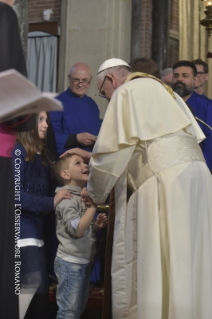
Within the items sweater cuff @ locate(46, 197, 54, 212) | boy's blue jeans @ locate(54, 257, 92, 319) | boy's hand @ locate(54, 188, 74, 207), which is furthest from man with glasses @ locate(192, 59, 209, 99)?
boy's blue jeans @ locate(54, 257, 92, 319)

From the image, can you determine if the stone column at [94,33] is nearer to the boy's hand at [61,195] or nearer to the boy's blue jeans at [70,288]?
the boy's hand at [61,195]

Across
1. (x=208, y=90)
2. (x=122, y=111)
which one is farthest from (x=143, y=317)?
(x=208, y=90)

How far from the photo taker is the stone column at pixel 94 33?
8.59 meters

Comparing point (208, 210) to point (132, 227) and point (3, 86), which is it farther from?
point (3, 86)

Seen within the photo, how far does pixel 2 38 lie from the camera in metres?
2.28

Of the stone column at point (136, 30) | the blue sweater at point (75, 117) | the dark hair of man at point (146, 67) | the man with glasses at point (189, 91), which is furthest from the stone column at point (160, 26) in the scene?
the dark hair of man at point (146, 67)

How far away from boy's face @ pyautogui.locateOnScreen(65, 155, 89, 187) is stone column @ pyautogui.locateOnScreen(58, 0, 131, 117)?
173 inches

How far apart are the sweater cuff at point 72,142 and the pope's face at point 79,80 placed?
26.4 inches

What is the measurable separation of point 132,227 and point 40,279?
0.85 m

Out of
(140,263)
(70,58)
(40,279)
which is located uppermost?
(70,58)

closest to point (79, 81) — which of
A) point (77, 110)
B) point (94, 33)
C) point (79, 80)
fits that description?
point (79, 80)

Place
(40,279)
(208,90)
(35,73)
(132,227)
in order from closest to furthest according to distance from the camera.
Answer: (132,227), (40,279), (208,90), (35,73)

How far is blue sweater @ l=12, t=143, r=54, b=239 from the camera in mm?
3840

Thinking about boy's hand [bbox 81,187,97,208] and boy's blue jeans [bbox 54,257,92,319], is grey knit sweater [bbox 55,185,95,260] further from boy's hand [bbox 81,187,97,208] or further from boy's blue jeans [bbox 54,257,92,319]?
boy's hand [bbox 81,187,97,208]
